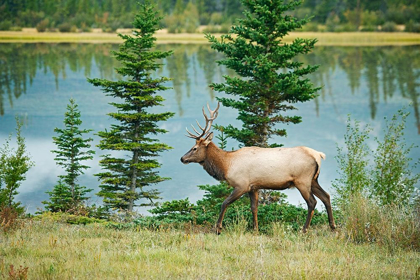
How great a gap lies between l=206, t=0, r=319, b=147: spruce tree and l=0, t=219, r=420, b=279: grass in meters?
6.71

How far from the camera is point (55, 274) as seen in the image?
823 cm

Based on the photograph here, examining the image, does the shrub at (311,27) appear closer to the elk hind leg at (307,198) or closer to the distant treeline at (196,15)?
the distant treeline at (196,15)

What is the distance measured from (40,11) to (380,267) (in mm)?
101384

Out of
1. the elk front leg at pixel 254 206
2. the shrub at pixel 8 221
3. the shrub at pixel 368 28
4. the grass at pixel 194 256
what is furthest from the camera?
the shrub at pixel 368 28

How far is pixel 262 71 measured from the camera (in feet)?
57.7

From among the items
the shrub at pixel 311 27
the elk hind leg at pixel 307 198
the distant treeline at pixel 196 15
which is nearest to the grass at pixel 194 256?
the elk hind leg at pixel 307 198

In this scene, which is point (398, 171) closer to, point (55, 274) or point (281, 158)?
point (281, 158)

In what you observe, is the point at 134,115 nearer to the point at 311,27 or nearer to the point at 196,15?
the point at 311,27

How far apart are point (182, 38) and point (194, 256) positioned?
98997 mm

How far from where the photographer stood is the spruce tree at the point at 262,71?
17703 millimetres

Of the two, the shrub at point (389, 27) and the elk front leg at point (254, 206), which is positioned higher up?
the shrub at point (389, 27)

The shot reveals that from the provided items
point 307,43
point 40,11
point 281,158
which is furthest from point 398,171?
point 40,11

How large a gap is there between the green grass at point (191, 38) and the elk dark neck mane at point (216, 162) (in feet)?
290

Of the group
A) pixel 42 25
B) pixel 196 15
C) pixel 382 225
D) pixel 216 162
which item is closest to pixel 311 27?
pixel 196 15
